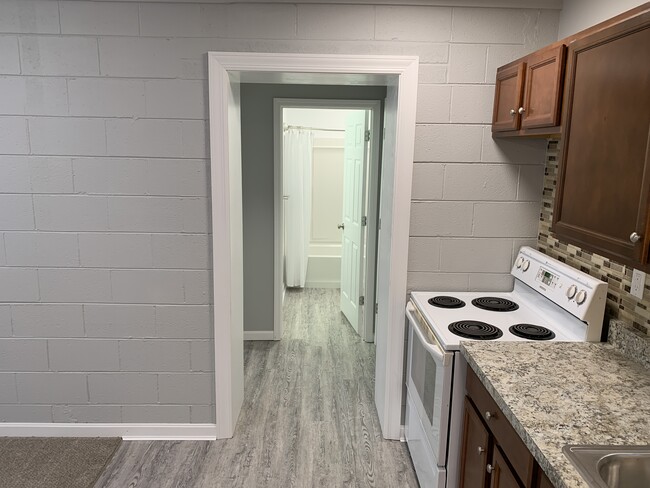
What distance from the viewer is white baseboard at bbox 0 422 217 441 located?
2.83m

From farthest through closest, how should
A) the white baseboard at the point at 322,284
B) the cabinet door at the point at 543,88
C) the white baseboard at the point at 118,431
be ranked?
the white baseboard at the point at 322,284
the white baseboard at the point at 118,431
the cabinet door at the point at 543,88

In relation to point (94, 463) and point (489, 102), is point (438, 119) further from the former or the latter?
point (94, 463)

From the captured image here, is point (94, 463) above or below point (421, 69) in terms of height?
below

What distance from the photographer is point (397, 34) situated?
249cm

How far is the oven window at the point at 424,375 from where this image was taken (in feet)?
7.29

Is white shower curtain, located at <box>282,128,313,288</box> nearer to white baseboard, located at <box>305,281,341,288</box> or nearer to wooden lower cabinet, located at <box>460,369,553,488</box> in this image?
white baseboard, located at <box>305,281,341,288</box>

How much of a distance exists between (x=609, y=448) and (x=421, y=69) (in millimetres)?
1896

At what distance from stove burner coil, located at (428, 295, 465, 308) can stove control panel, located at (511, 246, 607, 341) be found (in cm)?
35

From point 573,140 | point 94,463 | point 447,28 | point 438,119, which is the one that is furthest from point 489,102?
point 94,463

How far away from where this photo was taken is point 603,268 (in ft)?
6.81

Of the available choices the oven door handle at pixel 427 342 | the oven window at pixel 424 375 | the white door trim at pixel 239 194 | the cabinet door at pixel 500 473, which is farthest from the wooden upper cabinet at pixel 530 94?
the cabinet door at pixel 500 473

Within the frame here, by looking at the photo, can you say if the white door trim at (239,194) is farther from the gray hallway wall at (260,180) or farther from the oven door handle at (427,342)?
the gray hallway wall at (260,180)

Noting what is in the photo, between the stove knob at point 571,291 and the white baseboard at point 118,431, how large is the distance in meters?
2.01

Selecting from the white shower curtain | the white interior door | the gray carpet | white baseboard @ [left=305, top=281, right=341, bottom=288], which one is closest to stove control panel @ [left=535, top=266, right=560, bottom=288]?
the white interior door
